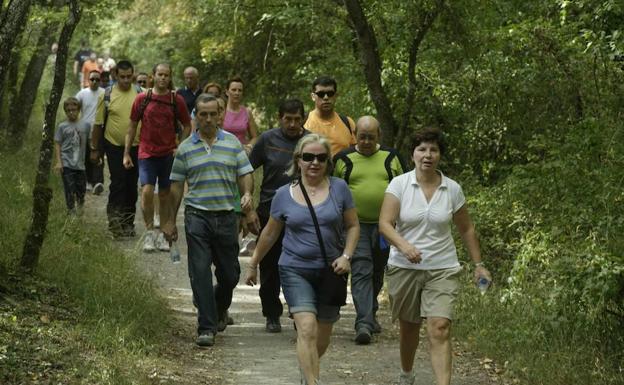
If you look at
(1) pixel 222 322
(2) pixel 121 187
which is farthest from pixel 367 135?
(2) pixel 121 187

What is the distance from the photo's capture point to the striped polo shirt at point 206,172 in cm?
938

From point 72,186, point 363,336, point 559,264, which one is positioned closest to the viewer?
point 559,264

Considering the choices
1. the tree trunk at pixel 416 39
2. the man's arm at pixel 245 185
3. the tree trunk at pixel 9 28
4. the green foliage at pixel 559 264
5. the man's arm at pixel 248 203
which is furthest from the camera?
the tree trunk at pixel 416 39

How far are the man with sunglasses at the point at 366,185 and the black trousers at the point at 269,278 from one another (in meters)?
0.78

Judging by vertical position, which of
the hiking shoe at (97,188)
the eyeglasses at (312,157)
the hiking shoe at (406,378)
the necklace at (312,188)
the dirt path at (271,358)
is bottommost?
the dirt path at (271,358)

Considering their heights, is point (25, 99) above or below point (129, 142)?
above

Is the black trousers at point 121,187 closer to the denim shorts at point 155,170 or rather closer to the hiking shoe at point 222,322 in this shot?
the denim shorts at point 155,170

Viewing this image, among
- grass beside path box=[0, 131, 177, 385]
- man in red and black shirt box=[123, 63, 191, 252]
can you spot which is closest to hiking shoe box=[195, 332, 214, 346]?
grass beside path box=[0, 131, 177, 385]

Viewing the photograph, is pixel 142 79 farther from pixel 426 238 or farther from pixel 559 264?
pixel 426 238

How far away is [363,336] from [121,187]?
222 inches

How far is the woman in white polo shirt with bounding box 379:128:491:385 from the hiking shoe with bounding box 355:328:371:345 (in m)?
2.04

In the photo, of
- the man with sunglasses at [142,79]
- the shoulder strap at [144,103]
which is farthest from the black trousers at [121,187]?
the man with sunglasses at [142,79]

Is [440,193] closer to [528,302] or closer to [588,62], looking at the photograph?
[528,302]

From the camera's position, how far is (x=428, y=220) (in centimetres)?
756
